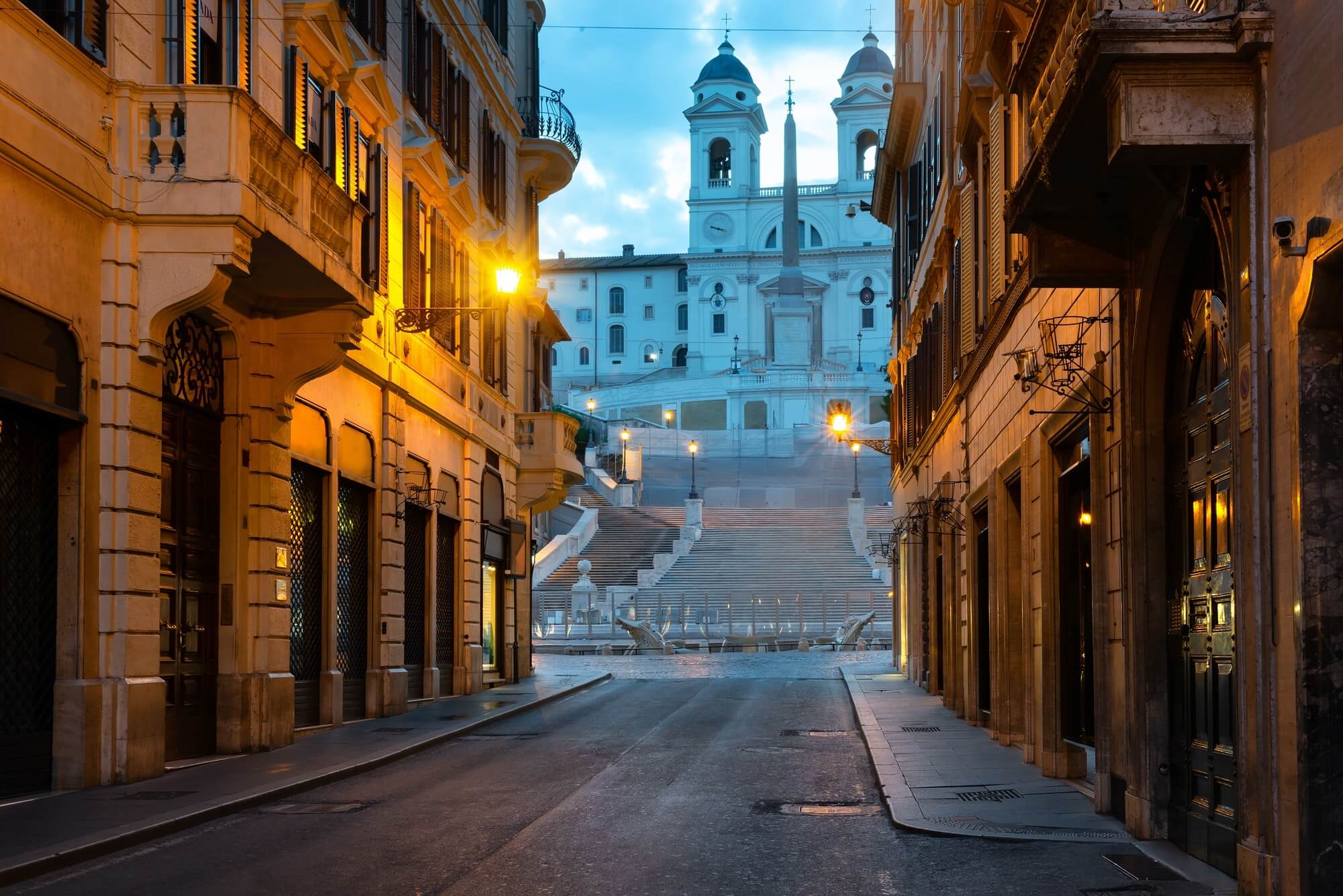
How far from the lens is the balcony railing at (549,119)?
36.6 m

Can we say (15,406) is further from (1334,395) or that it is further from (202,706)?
(1334,395)

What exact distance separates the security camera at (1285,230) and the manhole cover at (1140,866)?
3.94m

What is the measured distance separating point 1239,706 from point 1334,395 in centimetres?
190

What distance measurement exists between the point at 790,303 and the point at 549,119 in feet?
297

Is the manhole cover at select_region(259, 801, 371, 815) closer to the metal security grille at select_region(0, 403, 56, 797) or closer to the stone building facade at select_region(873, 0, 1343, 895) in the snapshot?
the metal security grille at select_region(0, 403, 56, 797)

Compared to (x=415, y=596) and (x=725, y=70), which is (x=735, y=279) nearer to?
(x=725, y=70)

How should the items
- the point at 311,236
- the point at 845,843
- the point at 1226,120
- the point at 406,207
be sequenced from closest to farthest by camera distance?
1. the point at 1226,120
2. the point at 845,843
3. the point at 311,236
4. the point at 406,207

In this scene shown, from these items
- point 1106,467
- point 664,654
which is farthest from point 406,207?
point 664,654

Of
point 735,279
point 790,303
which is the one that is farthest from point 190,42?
point 735,279

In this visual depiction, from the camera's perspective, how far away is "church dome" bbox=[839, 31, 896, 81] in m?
140

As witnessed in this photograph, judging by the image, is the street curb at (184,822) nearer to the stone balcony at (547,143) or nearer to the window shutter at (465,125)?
the window shutter at (465,125)

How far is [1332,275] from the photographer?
7.50 metres

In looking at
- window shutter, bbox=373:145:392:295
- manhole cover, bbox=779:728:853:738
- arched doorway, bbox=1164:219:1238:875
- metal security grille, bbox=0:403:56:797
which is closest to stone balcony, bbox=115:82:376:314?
metal security grille, bbox=0:403:56:797

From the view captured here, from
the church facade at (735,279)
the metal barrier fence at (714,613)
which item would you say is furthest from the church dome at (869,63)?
the metal barrier fence at (714,613)
